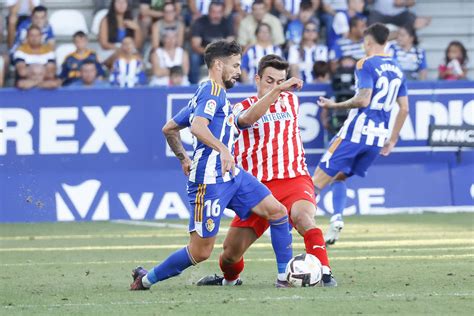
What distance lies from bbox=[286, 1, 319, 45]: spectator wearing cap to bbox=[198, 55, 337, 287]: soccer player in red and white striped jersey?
9.45 meters

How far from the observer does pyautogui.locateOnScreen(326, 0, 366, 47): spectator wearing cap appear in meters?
19.5

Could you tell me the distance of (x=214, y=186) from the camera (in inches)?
354

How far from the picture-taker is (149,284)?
361 inches

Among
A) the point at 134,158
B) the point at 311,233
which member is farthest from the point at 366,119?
the point at 311,233

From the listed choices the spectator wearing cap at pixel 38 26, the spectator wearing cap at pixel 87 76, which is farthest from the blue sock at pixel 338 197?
the spectator wearing cap at pixel 38 26

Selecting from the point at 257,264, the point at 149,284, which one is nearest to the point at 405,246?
the point at 257,264

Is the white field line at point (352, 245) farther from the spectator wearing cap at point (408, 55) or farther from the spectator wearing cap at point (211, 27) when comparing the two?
the spectator wearing cap at point (211, 27)

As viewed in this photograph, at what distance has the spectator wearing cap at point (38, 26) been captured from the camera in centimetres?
1888

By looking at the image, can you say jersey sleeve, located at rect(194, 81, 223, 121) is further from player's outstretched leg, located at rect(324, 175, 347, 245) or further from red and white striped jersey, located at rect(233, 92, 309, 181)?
player's outstretched leg, located at rect(324, 175, 347, 245)

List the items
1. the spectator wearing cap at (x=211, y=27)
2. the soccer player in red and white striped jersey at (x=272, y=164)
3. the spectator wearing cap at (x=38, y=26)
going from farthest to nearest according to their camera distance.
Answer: the spectator wearing cap at (x=211, y=27)
the spectator wearing cap at (x=38, y=26)
the soccer player in red and white striped jersey at (x=272, y=164)

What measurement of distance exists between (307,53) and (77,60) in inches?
143

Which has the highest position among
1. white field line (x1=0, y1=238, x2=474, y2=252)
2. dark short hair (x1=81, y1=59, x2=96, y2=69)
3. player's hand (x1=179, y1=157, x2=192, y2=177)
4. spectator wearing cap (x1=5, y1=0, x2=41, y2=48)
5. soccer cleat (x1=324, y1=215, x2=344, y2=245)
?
spectator wearing cap (x1=5, y1=0, x2=41, y2=48)

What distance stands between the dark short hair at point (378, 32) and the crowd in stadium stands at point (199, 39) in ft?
15.3

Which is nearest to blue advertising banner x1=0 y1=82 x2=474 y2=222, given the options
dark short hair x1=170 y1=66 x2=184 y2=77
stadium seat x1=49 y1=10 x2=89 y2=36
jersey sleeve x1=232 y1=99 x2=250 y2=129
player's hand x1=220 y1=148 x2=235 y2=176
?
dark short hair x1=170 y1=66 x2=184 y2=77
